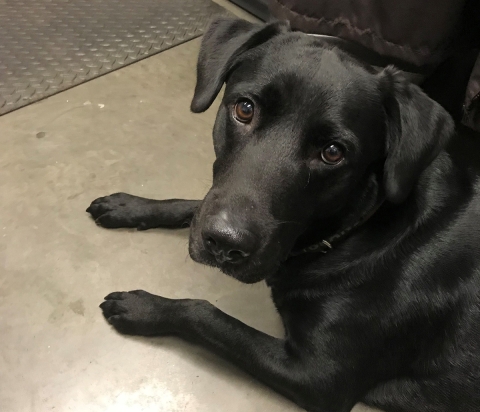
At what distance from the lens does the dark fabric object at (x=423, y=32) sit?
5.52 feet

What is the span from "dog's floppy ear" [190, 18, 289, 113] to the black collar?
1.58ft

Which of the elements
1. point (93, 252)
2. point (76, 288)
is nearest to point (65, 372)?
point (76, 288)

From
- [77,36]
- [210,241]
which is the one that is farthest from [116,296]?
[77,36]

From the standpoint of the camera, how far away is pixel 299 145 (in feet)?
3.65

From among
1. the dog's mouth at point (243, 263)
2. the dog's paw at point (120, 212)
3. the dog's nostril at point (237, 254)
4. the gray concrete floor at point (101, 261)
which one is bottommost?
the gray concrete floor at point (101, 261)

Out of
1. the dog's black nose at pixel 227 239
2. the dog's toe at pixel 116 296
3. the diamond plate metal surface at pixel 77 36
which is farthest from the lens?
the diamond plate metal surface at pixel 77 36

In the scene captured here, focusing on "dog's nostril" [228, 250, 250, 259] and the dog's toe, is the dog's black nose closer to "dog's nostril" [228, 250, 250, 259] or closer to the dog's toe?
"dog's nostril" [228, 250, 250, 259]

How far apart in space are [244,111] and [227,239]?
35 centimetres

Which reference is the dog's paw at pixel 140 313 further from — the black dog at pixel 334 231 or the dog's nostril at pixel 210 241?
the dog's nostril at pixel 210 241

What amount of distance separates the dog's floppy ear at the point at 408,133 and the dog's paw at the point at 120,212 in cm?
93

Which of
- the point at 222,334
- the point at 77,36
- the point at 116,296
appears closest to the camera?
the point at 222,334

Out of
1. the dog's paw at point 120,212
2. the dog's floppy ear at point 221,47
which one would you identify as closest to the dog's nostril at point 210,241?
the dog's floppy ear at point 221,47

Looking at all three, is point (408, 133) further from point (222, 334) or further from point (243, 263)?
point (222, 334)

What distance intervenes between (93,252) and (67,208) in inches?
9.2
